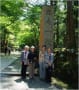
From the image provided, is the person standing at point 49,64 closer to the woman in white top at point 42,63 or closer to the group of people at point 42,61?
the group of people at point 42,61

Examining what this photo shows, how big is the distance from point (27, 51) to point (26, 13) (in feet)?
61.0

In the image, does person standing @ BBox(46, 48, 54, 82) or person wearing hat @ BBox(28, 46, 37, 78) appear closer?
person standing @ BBox(46, 48, 54, 82)

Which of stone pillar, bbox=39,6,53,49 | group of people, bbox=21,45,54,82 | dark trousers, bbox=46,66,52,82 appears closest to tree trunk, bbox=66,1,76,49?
stone pillar, bbox=39,6,53,49

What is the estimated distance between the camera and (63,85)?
45.2ft

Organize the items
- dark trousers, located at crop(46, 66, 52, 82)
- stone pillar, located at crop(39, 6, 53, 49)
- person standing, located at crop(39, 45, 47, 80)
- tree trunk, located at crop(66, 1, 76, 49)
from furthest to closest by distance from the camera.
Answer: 1. tree trunk, located at crop(66, 1, 76, 49)
2. stone pillar, located at crop(39, 6, 53, 49)
3. person standing, located at crop(39, 45, 47, 80)
4. dark trousers, located at crop(46, 66, 52, 82)

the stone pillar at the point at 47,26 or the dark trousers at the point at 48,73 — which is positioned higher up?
the stone pillar at the point at 47,26

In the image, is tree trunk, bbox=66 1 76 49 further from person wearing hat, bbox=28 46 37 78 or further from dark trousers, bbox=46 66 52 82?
dark trousers, bbox=46 66 52 82

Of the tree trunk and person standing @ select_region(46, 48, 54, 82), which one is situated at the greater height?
the tree trunk

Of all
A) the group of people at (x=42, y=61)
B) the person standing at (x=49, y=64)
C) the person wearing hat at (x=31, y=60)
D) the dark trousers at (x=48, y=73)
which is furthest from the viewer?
the person wearing hat at (x=31, y=60)

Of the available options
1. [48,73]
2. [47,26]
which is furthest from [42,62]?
[47,26]

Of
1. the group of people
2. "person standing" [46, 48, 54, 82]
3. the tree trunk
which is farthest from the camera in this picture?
the tree trunk

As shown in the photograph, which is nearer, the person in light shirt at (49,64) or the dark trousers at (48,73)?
the dark trousers at (48,73)

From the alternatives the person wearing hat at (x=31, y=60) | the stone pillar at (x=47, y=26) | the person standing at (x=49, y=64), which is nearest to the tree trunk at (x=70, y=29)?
the stone pillar at (x=47, y=26)

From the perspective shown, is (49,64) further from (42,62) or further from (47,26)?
(47,26)
